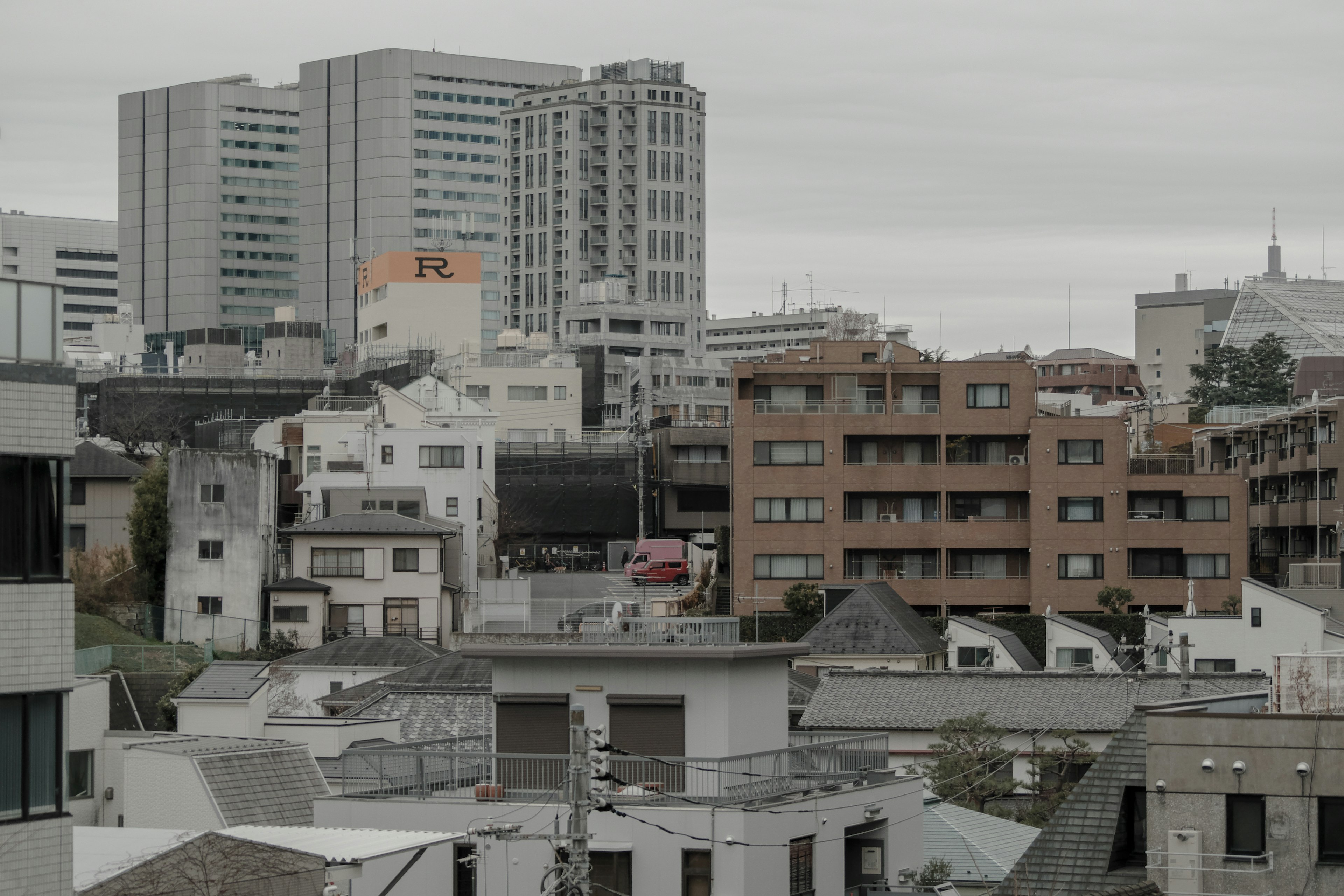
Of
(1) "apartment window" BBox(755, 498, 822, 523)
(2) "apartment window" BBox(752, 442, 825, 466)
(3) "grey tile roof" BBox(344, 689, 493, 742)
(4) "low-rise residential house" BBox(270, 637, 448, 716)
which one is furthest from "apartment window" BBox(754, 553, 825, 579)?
(3) "grey tile roof" BBox(344, 689, 493, 742)

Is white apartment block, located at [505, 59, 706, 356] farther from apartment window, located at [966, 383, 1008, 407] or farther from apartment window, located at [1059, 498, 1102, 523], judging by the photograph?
apartment window, located at [1059, 498, 1102, 523]

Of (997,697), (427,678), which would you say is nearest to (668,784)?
(997,697)

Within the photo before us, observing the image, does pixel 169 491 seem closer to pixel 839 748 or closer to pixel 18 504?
pixel 839 748

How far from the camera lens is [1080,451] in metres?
68.4

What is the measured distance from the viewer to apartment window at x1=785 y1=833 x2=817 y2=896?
21781 mm

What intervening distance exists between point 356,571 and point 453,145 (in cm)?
13923

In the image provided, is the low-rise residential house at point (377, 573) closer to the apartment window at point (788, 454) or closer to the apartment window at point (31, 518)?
the apartment window at point (788, 454)

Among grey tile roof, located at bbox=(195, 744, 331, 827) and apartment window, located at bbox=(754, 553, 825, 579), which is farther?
apartment window, located at bbox=(754, 553, 825, 579)

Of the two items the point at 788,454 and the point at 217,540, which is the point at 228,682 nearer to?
the point at 217,540

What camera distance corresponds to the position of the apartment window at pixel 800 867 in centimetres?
2178

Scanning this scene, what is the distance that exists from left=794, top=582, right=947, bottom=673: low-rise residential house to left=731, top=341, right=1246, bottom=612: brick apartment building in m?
13.6

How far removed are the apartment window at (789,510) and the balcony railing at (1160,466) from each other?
12227 mm

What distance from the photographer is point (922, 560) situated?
2729 inches

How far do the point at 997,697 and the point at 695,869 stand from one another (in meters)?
19.9
